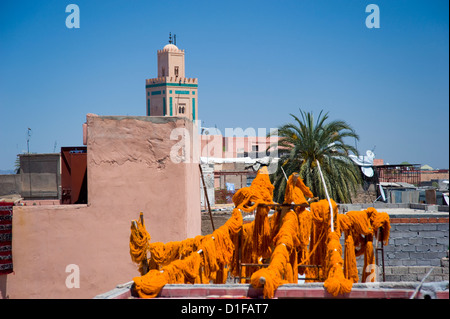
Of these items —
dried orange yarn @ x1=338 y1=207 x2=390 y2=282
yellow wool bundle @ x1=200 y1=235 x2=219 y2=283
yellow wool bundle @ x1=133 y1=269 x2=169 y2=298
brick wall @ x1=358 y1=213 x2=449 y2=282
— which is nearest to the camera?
yellow wool bundle @ x1=133 y1=269 x2=169 y2=298

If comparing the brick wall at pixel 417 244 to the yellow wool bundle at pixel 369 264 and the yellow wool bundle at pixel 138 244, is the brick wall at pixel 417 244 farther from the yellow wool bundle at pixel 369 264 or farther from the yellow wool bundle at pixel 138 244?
the yellow wool bundle at pixel 138 244

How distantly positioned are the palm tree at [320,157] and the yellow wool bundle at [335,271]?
12729 millimetres

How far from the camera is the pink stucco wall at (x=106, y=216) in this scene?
11.4 meters

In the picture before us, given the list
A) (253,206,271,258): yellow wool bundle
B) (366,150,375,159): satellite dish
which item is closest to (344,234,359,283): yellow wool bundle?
(253,206,271,258): yellow wool bundle

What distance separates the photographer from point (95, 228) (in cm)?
1158

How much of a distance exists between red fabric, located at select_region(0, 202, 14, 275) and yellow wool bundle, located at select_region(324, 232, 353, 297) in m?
6.28

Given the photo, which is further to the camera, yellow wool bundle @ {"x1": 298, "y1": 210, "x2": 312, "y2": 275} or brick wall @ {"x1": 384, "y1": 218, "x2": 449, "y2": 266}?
brick wall @ {"x1": 384, "y1": 218, "x2": 449, "y2": 266}

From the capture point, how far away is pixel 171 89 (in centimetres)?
8519

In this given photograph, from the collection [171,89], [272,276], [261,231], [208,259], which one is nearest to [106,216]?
[208,259]

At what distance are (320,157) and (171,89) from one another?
6517cm

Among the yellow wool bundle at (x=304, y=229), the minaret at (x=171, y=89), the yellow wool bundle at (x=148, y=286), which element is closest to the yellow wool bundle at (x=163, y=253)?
the yellow wool bundle at (x=148, y=286)

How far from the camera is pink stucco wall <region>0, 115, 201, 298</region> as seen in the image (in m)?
11.4

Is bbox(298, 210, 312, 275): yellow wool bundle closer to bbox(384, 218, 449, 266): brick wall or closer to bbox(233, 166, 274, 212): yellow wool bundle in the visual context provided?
bbox(233, 166, 274, 212): yellow wool bundle
